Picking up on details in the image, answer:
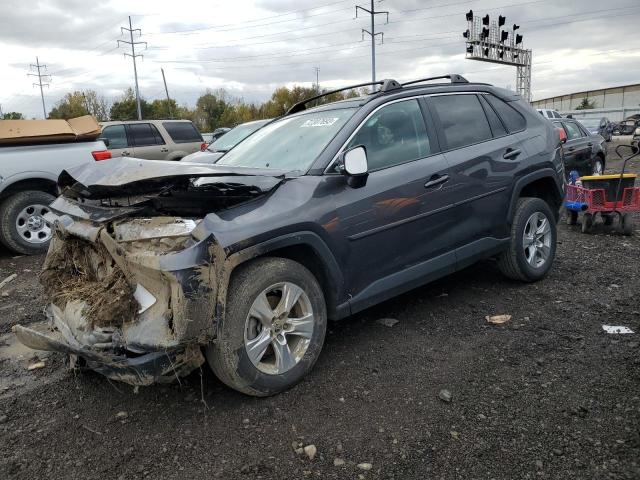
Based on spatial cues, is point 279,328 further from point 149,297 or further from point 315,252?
point 149,297

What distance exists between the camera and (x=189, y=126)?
12.6 meters

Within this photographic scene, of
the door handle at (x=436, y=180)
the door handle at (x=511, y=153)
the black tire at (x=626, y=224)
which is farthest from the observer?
the black tire at (x=626, y=224)

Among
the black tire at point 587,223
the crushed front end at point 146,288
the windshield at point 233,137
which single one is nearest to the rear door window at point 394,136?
the crushed front end at point 146,288

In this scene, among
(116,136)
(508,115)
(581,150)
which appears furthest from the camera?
(581,150)

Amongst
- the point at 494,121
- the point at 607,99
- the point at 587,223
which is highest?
the point at 607,99

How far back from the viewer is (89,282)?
330 centimetres

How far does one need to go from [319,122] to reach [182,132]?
8983mm

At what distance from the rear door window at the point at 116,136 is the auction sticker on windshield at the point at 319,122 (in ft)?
26.9

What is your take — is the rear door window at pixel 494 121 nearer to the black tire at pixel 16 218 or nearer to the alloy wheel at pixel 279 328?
the alloy wheel at pixel 279 328

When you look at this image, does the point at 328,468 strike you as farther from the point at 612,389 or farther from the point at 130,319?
the point at 612,389

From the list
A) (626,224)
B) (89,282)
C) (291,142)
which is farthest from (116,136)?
(626,224)

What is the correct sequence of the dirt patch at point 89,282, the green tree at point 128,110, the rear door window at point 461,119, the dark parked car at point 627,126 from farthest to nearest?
the green tree at point 128,110
the dark parked car at point 627,126
the rear door window at point 461,119
the dirt patch at point 89,282

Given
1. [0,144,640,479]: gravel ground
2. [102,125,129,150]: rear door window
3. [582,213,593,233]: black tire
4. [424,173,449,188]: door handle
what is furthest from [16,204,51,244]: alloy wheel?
[582,213,593,233]: black tire

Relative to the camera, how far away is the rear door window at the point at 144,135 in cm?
1148
